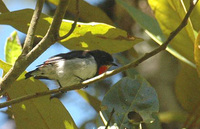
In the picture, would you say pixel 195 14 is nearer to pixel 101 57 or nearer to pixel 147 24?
pixel 147 24

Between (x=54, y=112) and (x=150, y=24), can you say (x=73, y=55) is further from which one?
(x=54, y=112)

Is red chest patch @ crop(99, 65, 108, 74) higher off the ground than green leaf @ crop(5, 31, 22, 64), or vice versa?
green leaf @ crop(5, 31, 22, 64)

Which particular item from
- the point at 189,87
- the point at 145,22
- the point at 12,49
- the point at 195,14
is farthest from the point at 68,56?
the point at 195,14

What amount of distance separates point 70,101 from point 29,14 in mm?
1731

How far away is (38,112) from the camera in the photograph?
1.78 meters

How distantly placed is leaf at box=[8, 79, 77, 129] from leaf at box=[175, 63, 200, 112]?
27.7 inches

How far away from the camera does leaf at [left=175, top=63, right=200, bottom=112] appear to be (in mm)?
2154

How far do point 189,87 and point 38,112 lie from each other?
2.70 ft

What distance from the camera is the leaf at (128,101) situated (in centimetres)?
171

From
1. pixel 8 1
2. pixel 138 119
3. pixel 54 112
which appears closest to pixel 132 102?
pixel 138 119

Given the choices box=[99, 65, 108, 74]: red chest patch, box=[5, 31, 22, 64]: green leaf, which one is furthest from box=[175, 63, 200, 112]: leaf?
box=[5, 31, 22, 64]: green leaf

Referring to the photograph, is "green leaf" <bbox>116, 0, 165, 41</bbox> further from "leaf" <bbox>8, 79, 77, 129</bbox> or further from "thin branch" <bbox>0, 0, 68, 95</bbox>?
"thin branch" <bbox>0, 0, 68, 95</bbox>

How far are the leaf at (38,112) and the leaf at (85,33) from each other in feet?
0.76

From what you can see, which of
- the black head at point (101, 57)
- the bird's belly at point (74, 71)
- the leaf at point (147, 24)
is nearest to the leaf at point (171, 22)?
the leaf at point (147, 24)
